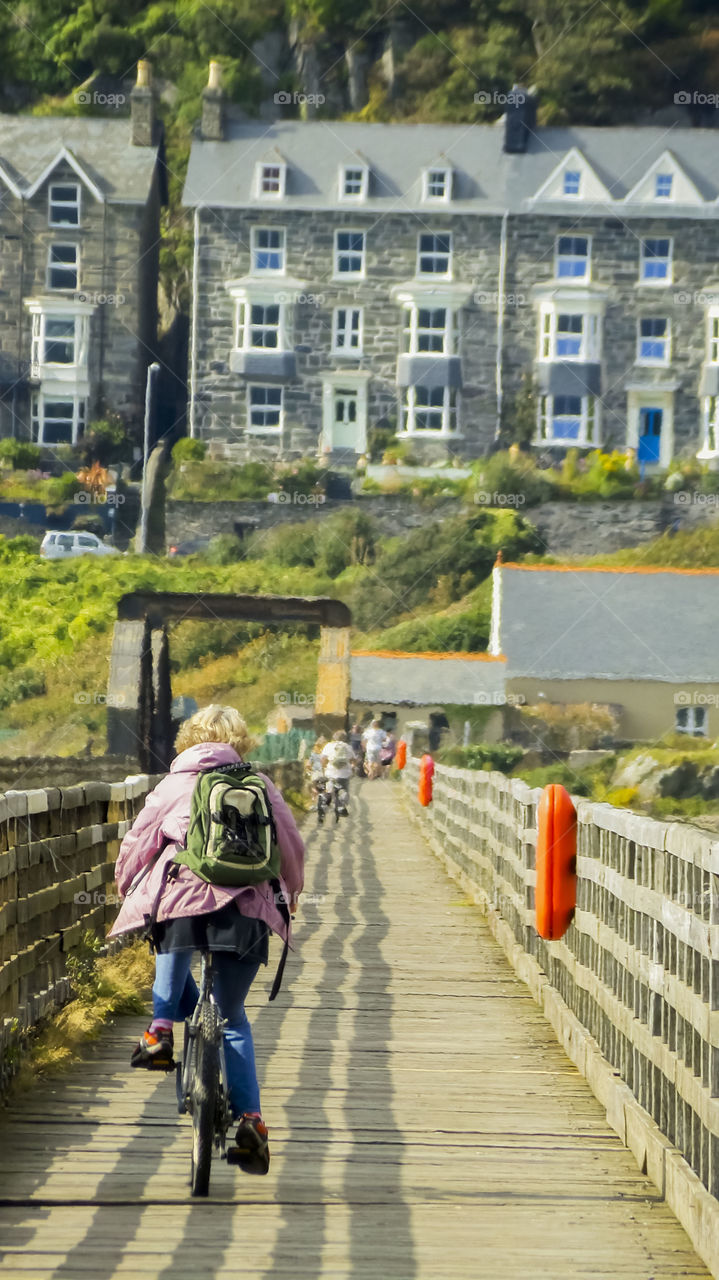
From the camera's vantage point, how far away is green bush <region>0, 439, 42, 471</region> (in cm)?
7394

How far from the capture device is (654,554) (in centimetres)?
7381

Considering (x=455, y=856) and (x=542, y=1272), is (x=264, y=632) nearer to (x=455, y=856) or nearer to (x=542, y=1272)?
(x=455, y=856)

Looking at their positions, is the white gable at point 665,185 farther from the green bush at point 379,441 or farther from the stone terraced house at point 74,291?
the stone terraced house at point 74,291

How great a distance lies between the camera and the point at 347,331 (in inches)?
3049

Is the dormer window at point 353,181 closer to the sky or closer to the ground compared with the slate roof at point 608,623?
closer to the sky

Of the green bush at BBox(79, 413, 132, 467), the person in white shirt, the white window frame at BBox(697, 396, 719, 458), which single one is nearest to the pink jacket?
the person in white shirt

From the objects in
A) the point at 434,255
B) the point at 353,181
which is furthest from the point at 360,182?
the point at 434,255

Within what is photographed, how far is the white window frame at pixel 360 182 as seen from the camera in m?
78.3

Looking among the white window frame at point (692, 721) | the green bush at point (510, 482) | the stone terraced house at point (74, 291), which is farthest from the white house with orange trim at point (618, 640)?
the stone terraced house at point (74, 291)

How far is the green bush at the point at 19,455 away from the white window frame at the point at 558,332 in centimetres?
A: 2168

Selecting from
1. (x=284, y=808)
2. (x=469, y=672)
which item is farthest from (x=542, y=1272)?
(x=469, y=672)

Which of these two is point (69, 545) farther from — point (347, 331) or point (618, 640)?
point (618, 640)

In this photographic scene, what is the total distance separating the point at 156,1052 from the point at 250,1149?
0.55 m

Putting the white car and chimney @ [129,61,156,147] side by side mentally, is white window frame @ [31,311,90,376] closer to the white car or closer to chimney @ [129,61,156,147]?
the white car
